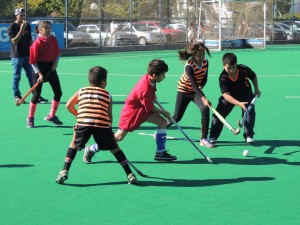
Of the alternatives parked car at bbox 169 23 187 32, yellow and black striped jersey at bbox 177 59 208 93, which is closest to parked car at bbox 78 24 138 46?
parked car at bbox 169 23 187 32

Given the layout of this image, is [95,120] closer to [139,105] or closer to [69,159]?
[69,159]

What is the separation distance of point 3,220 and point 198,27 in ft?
106

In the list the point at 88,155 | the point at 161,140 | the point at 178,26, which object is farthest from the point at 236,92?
the point at 178,26

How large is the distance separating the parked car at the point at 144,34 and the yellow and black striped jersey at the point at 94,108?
98.5 ft

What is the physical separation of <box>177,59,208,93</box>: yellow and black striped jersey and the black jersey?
32 centimetres

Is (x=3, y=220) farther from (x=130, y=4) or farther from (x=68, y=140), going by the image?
(x=130, y=4)

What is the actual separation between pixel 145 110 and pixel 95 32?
92.1 feet

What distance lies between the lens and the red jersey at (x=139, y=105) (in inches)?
318

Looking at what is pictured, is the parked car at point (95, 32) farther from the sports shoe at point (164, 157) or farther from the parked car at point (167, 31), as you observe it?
the sports shoe at point (164, 157)

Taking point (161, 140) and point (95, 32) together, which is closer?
point (161, 140)

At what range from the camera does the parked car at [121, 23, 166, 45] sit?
1459 inches

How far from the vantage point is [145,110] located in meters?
8.25

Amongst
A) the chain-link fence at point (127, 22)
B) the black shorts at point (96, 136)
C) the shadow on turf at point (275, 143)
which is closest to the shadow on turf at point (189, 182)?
the black shorts at point (96, 136)

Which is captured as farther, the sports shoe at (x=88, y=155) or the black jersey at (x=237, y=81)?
the black jersey at (x=237, y=81)
